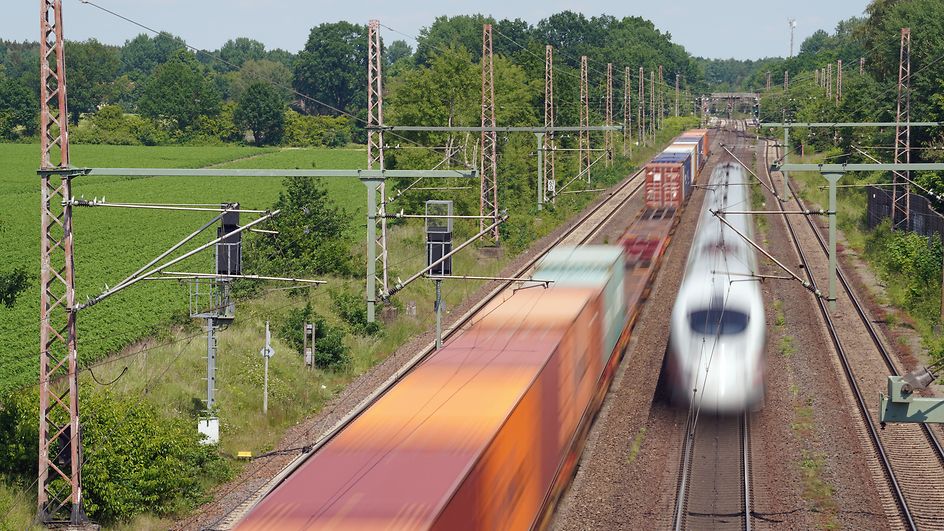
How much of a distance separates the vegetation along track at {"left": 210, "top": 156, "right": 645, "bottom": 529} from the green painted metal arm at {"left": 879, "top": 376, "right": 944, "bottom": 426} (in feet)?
36.7

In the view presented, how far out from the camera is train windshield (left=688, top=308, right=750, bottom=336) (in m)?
28.1

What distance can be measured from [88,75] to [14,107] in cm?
2669

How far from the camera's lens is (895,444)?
27062 millimetres

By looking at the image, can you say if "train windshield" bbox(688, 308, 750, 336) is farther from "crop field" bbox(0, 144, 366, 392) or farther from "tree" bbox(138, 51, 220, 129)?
"tree" bbox(138, 51, 220, 129)

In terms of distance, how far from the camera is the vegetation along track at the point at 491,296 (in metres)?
23.5

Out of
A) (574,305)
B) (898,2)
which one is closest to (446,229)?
(574,305)

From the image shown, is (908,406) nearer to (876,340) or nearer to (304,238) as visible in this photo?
(876,340)

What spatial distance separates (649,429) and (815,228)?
37.1 metres

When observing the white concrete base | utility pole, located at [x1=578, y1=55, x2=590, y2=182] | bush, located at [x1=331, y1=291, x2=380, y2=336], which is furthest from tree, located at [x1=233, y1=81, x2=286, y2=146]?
the white concrete base

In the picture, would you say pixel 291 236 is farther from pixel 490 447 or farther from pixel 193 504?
pixel 490 447

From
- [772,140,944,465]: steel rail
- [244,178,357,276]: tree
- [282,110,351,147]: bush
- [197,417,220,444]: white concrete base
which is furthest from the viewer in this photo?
[282,110,351,147]: bush

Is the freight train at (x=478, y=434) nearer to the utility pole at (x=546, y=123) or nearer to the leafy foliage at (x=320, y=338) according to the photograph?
the leafy foliage at (x=320, y=338)

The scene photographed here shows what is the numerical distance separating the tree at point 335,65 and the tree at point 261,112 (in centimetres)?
2267

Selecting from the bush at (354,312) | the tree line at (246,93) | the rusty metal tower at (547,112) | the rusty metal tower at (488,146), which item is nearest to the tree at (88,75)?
the tree line at (246,93)
